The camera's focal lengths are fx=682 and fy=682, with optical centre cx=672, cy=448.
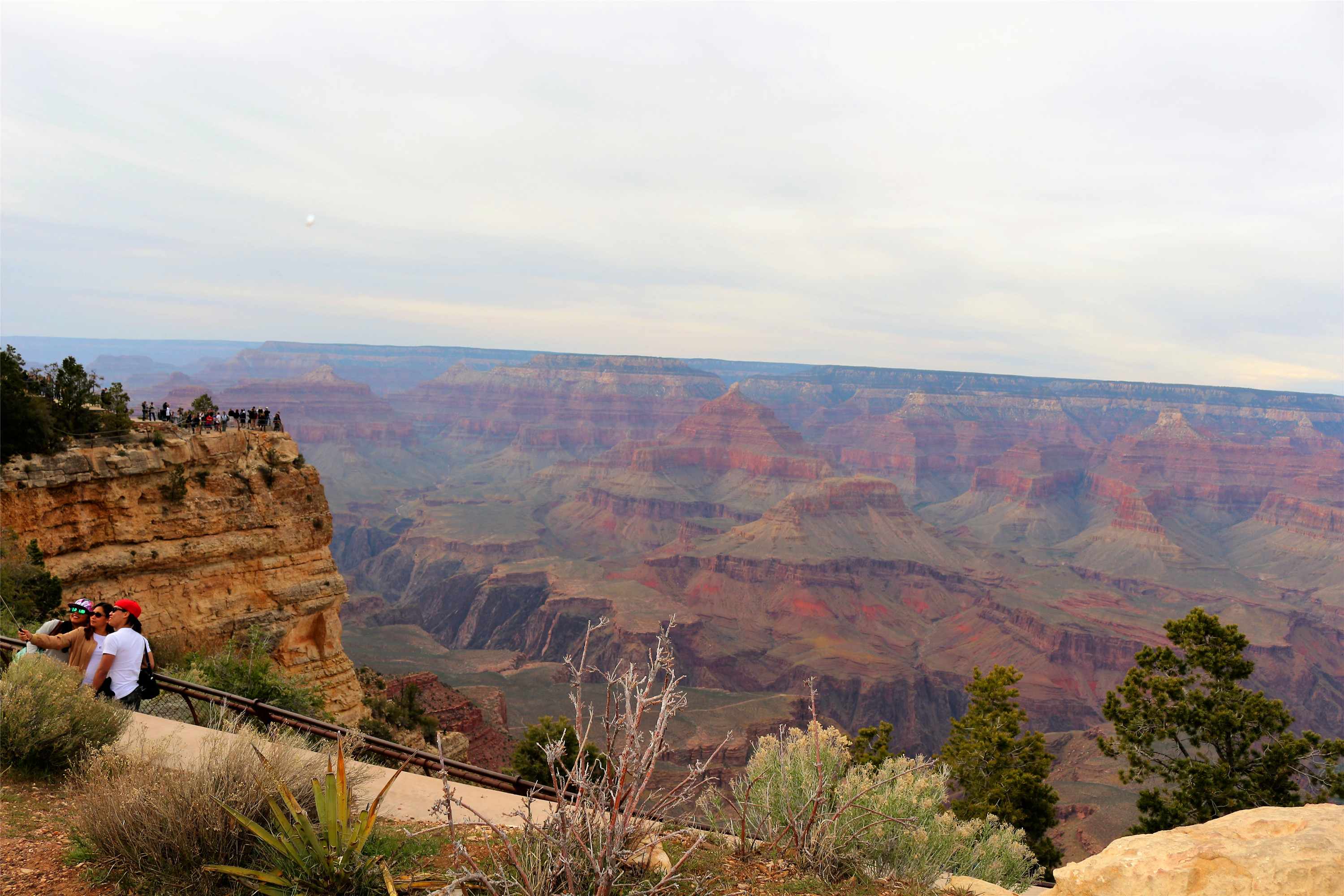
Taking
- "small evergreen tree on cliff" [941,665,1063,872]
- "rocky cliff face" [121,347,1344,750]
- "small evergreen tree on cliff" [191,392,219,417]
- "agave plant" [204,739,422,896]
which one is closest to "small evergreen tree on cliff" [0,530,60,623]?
"small evergreen tree on cliff" [191,392,219,417]

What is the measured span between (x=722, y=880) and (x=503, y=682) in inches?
2294

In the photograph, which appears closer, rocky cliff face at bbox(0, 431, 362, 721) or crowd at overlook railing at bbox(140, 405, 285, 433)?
rocky cliff face at bbox(0, 431, 362, 721)

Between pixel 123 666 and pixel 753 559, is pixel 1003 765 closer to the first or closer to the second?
pixel 123 666

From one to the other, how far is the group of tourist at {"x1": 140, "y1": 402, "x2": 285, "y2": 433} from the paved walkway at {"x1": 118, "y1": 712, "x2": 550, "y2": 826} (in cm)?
1640

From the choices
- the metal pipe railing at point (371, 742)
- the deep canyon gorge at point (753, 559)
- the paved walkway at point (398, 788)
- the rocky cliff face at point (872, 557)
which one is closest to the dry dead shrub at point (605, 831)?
the metal pipe railing at point (371, 742)

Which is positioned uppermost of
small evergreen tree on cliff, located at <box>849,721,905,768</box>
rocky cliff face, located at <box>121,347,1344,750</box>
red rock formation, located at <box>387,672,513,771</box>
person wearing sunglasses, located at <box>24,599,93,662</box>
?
person wearing sunglasses, located at <box>24,599,93,662</box>

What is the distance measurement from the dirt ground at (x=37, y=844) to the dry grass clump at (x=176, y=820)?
6.6 inches

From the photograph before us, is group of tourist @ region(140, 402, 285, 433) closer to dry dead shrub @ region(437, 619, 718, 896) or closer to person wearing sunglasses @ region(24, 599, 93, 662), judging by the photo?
person wearing sunglasses @ region(24, 599, 93, 662)

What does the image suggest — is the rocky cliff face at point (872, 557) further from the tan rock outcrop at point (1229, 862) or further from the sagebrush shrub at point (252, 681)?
the tan rock outcrop at point (1229, 862)

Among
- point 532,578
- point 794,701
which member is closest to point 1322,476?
point 794,701

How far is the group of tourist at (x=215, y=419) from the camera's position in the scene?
22.9m

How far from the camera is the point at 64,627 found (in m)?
8.92

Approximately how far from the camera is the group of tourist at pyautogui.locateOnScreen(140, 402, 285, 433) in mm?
22859

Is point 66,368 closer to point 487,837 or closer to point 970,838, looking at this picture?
point 487,837
